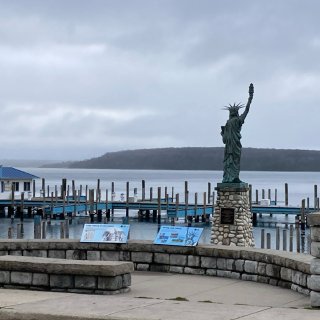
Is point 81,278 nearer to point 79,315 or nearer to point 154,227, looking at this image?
point 79,315

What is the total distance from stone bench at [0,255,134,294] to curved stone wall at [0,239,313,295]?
2.65 m

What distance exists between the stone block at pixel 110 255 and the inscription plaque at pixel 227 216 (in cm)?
1388

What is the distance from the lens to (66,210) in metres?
74.5

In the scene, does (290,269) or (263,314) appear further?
(290,269)

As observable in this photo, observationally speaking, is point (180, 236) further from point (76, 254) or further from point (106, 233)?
point (76, 254)

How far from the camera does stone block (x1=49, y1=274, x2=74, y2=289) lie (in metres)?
13.1

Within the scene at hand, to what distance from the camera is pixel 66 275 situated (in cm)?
1312

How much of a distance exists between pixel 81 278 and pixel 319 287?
390cm

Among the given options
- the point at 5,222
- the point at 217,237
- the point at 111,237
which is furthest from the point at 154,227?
the point at 111,237

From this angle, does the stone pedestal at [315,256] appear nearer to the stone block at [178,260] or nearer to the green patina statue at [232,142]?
the stone block at [178,260]

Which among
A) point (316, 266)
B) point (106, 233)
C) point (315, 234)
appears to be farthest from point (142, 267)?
point (315, 234)

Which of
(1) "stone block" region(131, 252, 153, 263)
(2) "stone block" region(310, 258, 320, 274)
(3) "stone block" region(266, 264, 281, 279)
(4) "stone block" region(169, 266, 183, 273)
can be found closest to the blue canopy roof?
(1) "stone block" region(131, 252, 153, 263)

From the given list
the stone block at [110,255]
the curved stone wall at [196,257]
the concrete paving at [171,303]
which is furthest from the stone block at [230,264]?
the stone block at [110,255]

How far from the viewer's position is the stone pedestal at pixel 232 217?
29836 millimetres
